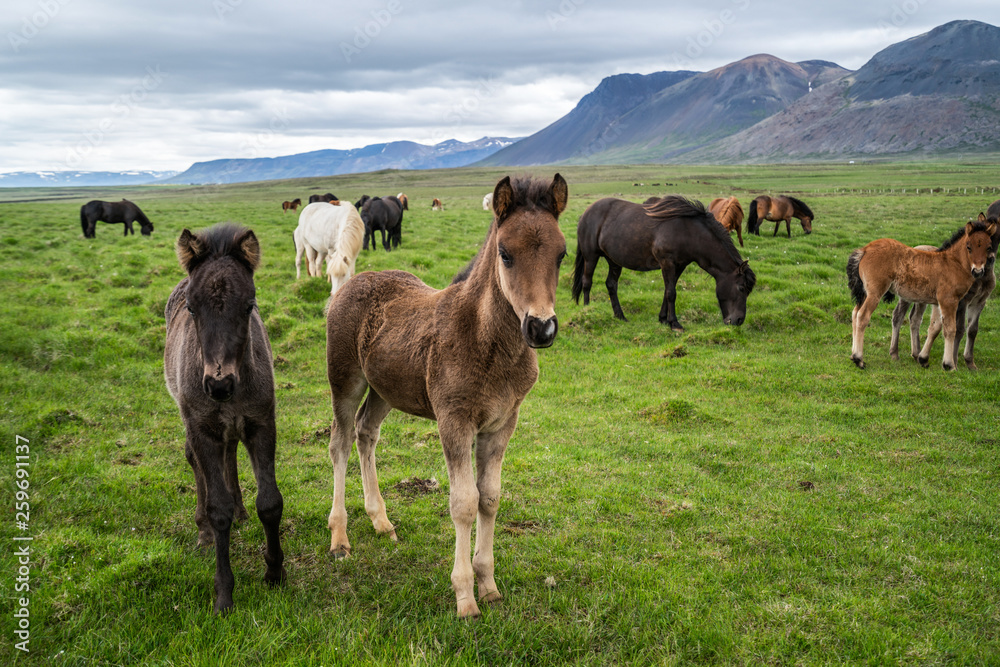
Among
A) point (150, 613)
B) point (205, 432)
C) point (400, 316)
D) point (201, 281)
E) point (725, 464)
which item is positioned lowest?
point (725, 464)

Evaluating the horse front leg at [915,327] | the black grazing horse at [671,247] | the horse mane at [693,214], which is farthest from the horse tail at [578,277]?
the horse front leg at [915,327]

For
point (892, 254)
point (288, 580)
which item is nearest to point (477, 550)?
point (288, 580)

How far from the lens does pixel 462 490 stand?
4.23m

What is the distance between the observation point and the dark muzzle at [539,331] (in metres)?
3.42

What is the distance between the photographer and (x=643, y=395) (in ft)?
32.5

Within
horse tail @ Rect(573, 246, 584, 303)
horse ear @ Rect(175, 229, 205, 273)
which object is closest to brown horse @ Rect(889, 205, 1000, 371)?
horse tail @ Rect(573, 246, 584, 303)

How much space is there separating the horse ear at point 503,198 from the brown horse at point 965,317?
10.7m

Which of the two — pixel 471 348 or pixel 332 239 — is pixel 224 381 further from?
pixel 332 239

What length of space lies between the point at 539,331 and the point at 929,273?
10719 mm

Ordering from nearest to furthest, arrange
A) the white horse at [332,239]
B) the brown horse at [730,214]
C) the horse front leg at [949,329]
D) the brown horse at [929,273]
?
the brown horse at [929,273], the horse front leg at [949,329], the white horse at [332,239], the brown horse at [730,214]

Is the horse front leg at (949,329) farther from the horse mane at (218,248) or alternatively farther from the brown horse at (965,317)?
the horse mane at (218,248)

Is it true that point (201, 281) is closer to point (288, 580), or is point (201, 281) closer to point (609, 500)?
point (288, 580)

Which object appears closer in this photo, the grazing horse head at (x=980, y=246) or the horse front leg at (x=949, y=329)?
the grazing horse head at (x=980, y=246)

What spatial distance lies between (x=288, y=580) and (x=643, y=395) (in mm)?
6739
